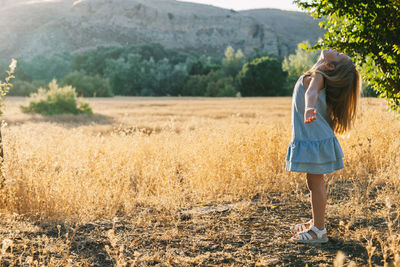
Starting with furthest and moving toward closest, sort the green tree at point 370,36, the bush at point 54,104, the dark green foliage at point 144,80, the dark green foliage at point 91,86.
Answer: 1. the dark green foliage at point 144,80
2. the dark green foliage at point 91,86
3. the bush at point 54,104
4. the green tree at point 370,36

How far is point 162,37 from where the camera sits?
131 m

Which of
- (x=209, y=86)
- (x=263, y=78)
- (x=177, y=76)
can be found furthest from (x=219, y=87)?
(x=177, y=76)

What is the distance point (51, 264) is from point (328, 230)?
2.70m

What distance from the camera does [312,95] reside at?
3.30 meters

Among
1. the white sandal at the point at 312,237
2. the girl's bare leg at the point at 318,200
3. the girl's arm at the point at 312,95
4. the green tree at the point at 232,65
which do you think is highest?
the green tree at the point at 232,65

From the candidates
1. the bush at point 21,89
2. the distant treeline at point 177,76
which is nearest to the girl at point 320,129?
the bush at point 21,89

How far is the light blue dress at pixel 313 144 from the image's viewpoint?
341 centimetres

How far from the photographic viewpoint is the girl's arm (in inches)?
125

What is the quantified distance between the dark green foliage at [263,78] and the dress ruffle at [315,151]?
50294 mm

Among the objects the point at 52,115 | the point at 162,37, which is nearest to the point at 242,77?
the point at 52,115

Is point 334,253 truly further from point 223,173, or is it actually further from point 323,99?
point 223,173

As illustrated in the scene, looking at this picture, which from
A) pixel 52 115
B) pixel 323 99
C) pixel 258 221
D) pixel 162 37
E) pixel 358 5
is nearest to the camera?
pixel 323 99

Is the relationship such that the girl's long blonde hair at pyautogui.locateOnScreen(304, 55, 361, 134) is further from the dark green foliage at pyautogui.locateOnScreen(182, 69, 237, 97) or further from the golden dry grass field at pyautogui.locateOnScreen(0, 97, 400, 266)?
the dark green foliage at pyautogui.locateOnScreen(182, 69, 237, 97)

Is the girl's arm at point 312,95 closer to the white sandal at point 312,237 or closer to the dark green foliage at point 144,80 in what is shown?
the white sandal at point 312,237
